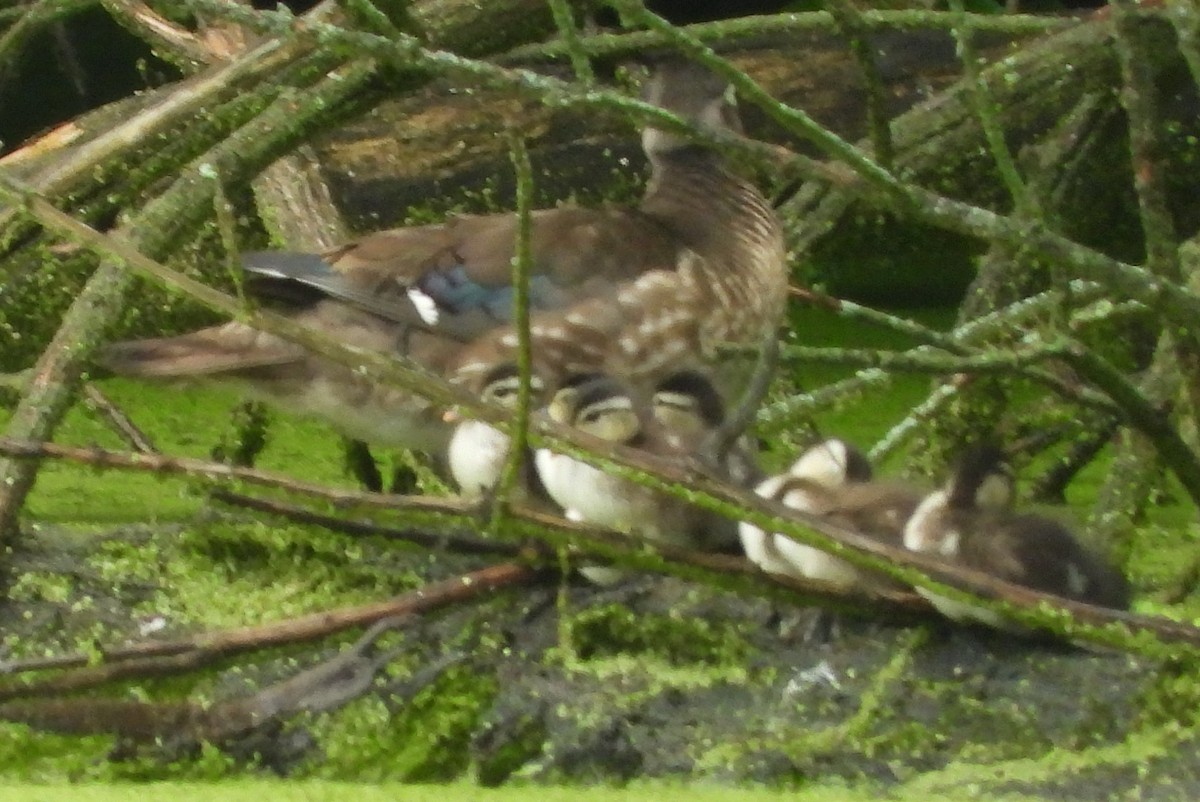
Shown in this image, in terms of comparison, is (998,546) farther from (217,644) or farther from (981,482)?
(217,644)

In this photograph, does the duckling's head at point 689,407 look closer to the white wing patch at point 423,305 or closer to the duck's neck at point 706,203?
the white wing patch at point 423,305

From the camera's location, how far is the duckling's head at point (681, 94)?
2.77m

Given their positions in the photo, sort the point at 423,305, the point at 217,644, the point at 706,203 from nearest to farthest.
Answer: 1. the point at 217,644
2. the point at 423,305
3. the point at 706,203

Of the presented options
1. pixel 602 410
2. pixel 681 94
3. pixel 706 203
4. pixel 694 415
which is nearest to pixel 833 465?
pixel 694 415

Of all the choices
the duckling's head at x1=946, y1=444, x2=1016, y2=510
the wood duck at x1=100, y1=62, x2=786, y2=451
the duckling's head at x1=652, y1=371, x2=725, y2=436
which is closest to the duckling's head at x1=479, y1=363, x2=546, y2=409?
the wood duck at x1=100, y1=62, x2=786, y2=451

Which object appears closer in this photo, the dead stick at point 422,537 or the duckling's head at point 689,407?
the dead stick at point 422,537

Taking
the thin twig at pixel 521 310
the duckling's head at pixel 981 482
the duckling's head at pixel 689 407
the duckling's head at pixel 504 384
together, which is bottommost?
the duckling's head at pixel 504 384

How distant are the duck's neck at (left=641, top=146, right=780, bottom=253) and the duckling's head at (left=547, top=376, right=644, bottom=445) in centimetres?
70

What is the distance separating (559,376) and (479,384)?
116 millimetres

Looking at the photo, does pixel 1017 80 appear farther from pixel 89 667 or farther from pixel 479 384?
pixel 89 667

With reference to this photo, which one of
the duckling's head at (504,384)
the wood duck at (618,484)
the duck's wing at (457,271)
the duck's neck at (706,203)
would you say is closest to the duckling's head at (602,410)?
the wood duck at (618,484)

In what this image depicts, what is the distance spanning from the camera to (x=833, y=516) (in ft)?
5.22

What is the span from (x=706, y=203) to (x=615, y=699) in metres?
1.34

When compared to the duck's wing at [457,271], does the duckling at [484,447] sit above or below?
below
